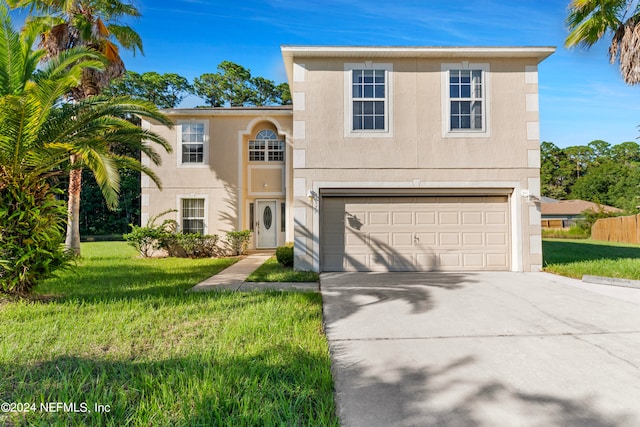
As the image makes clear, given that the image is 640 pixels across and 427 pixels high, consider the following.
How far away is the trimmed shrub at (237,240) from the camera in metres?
13.6

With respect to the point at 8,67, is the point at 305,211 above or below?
below

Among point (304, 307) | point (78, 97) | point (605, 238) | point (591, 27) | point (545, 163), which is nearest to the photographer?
point (304, 307)

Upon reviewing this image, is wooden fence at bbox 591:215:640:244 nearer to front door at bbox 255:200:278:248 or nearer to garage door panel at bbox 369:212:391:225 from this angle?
garage door panel at bbox 369:212:391:225

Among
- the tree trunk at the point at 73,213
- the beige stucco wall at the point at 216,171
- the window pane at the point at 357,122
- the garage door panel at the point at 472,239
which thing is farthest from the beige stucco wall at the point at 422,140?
the tree trunk at the point at 73,213

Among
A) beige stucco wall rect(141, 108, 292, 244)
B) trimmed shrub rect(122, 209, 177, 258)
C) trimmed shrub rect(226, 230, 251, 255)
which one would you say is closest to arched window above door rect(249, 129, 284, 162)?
beige stucco wall rect(141, 108, 292, 244)

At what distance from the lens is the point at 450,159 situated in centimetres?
955

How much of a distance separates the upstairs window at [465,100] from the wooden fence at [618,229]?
1870 centimetres

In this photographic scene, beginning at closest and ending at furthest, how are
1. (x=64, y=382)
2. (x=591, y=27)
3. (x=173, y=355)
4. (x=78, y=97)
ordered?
1. (x=64, y=382)
2. (x=173, y=355)
3. (x=591, y=27)
4. (x=78, y=97)

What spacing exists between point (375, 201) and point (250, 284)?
4.17 meters

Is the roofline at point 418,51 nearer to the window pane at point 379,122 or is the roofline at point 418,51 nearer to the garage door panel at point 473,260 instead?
the window pane at point 379,122

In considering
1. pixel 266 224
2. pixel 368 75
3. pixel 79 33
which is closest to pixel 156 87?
pixel 79 33

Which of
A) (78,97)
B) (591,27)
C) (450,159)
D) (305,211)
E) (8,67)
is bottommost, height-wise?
(305,211)

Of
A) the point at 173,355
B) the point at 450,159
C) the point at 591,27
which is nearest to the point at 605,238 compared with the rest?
the point at 591,27

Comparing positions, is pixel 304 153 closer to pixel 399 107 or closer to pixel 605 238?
pixel 399 107
